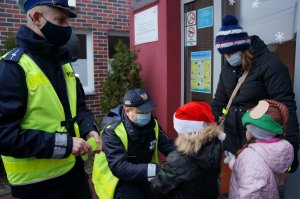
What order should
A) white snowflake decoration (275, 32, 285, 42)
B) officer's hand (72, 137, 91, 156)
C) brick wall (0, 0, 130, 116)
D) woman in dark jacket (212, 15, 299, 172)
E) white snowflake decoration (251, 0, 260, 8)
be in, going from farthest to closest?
brick wall (0, 0, 130, 116), white snowflake decoration (251, 0, 260, 8), white snowflake decoration (275, 32, 285, 42), woman in dark jacket (212, 15, 299, 172), officer's hand (72, 137, 91, 156)

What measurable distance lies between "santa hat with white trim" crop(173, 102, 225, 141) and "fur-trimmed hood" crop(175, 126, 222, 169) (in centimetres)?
3

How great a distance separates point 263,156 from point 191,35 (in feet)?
8.12

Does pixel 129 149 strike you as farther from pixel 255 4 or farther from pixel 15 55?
pixel 255 4

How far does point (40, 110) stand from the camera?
5.70 feet

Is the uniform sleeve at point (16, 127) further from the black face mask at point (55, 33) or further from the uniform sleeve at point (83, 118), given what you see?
the uniform sleeve at point (83, 118)

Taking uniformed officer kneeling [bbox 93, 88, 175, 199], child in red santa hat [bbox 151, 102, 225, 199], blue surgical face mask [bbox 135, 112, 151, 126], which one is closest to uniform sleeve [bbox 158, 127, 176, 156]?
uniformed officer kneeling [bbox 93, 88, 175, 199]

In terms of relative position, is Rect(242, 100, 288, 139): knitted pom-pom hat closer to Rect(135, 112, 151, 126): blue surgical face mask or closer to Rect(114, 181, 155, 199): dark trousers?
Rect(135, 112, 151, 126): blue surgical face mask

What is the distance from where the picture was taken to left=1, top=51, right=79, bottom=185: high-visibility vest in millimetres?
1719

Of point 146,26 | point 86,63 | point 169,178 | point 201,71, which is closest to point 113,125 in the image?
point 169,178

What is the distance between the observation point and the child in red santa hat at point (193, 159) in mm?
1989

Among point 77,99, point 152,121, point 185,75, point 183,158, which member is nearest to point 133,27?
point 185,75

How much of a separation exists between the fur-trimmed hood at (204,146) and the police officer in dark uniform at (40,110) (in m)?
0.59

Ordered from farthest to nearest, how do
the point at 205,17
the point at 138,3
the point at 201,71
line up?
the point at 138,3
the point at 201,71
the point at 205,17

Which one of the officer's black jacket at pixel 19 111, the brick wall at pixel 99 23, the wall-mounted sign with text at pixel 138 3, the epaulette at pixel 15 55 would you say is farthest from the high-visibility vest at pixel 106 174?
the brick wall at pixel 99 23
